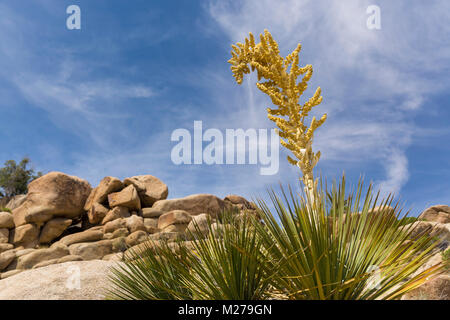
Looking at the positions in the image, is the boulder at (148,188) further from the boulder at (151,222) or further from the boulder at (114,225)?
the boulder at (114,225)

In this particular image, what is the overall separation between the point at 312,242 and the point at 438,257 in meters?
8.63

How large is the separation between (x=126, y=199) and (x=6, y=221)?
31.5 feet

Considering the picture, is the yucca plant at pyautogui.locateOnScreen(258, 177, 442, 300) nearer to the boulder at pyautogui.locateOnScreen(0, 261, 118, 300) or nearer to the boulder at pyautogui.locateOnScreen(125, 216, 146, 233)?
the boulder at pyautogui.locateOnScreen(0, 261, 118, 300)

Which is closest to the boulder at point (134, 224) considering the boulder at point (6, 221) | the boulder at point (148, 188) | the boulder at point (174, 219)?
the boulder at point (174, 219)

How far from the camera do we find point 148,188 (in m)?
32.2

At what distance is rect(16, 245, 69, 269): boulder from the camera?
19953 millimetres

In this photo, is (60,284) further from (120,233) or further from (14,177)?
Result: (14,177)

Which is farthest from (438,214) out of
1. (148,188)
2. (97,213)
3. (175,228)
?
(97,213)

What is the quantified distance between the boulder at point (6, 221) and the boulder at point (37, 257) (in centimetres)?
735

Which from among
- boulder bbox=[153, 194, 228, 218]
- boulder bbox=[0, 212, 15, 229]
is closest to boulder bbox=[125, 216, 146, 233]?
boulder bbox=[153, 194, 228, 218]

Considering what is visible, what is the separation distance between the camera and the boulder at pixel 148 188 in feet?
103

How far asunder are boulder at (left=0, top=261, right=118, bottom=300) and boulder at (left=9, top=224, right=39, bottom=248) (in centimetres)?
1944
